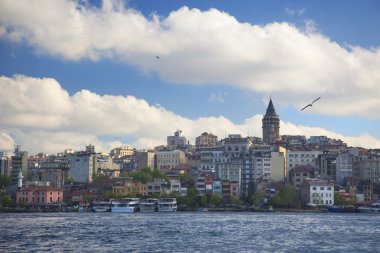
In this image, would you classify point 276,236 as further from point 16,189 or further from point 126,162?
point 126,162

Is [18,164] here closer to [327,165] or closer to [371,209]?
[327,165]

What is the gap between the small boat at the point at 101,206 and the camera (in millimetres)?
73312

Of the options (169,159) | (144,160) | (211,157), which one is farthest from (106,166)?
(211,157)

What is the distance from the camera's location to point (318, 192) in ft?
254

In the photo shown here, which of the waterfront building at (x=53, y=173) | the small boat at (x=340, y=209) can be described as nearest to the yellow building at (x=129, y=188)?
the waterfront building at (x=53, y=173)

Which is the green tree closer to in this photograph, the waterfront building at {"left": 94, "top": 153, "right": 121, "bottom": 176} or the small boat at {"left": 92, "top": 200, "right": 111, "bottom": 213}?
the small boat at {"left": 92, "top": 200, "right": 111, "bottom": 213}

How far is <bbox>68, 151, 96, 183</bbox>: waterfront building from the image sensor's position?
97375 mm

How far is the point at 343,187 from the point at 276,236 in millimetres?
48973

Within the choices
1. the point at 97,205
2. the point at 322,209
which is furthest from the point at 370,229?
the point at 97,205

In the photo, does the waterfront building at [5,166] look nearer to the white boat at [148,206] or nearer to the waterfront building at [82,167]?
the waterfront building at [82,167]

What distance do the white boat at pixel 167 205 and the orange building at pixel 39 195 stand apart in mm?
13425

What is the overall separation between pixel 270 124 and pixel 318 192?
4087cm

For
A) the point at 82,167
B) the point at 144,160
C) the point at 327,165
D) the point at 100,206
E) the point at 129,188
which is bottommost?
the point at 100,206

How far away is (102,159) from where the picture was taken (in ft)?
368
